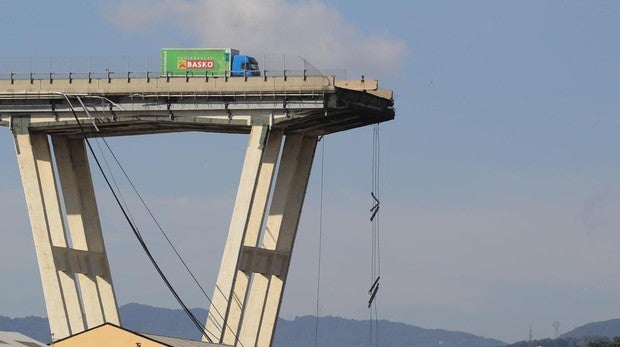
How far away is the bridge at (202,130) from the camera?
129000mm

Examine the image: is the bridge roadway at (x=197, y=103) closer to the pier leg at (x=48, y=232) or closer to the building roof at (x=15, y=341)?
the pier leg at (x=48, y=232)

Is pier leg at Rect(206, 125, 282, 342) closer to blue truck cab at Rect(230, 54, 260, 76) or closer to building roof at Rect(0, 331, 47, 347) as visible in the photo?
blue truck cab at Rect(230, 54, 260, 76)

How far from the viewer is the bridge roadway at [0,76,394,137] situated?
128625 millimetres

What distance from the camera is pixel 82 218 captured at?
452ft

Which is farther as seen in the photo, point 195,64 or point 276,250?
point 276,250

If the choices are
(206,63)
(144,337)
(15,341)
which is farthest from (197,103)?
(15,341)

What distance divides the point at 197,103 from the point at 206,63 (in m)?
3.43

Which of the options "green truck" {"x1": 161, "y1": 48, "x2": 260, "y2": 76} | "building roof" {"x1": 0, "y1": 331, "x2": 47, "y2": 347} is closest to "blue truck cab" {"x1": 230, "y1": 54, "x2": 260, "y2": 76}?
"green truck" {"x1": 161, "y1": 48, "x2": 260, "y2": 76}

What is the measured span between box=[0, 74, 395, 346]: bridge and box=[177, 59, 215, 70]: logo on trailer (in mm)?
1801

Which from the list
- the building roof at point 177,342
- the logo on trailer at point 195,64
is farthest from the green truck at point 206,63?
the building roof at point 177,342

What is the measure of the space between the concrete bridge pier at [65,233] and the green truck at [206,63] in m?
11.5

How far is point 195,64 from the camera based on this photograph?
435 feet

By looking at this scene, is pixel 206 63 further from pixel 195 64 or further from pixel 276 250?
pixel 276 250

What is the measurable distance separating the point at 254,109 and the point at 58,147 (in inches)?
690
